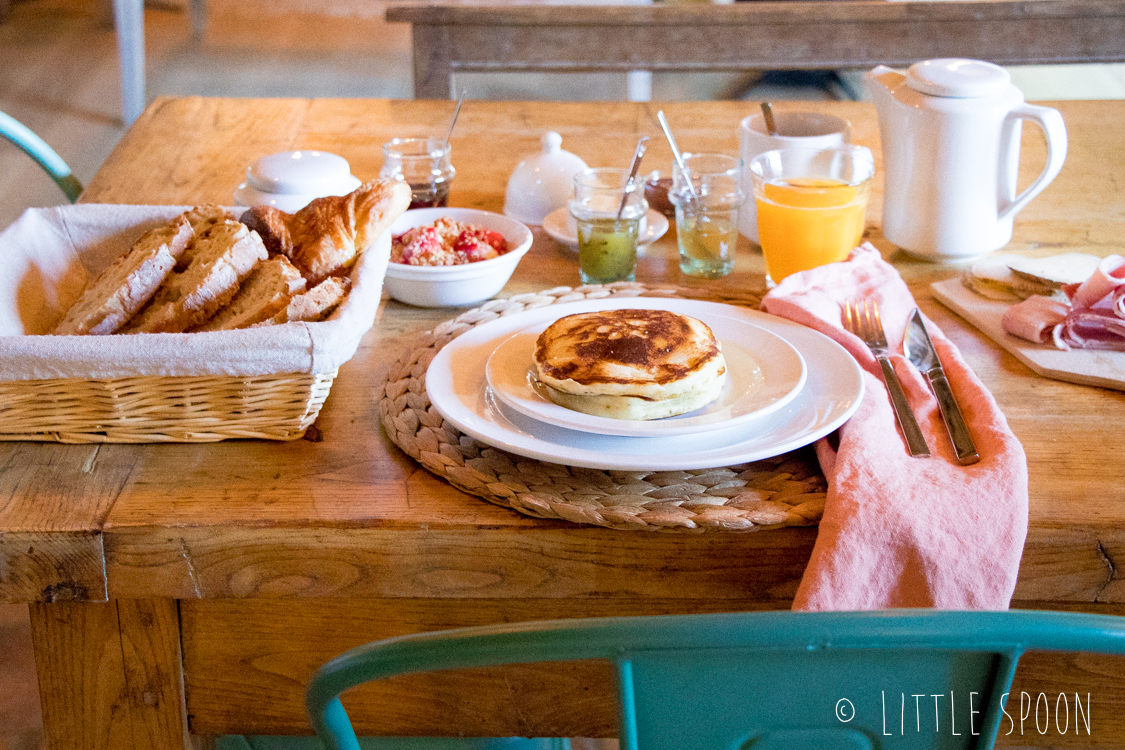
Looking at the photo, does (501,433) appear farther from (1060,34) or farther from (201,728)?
(1060,34)

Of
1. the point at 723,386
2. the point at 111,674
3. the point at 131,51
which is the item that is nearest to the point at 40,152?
the point at 111,674

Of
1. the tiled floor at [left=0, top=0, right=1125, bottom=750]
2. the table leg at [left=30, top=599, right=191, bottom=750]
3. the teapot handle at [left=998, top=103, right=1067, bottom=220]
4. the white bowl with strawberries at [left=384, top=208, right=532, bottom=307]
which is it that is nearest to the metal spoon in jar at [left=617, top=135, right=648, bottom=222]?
the white bowl with strawberries at [left=384, top=208, right=532, bottom=307]

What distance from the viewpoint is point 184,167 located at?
5.49 ft

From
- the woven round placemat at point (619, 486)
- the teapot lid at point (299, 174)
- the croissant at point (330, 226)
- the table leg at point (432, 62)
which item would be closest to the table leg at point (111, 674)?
the woven round placemat at point (619, 486)

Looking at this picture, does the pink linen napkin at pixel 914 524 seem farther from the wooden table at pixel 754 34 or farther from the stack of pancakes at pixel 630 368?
the wooden table at pixel 754 34

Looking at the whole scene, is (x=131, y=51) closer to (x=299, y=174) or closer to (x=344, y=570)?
(x=299, y=174)

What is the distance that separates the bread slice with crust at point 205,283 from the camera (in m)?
0.99

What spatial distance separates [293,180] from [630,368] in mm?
633

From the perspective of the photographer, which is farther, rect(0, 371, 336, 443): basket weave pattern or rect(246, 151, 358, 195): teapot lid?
rect(246, 151, 358, 195): teapot lid

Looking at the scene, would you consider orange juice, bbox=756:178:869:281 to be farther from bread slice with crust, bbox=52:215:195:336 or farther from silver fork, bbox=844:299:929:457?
bread slice with crust, bbox=52:215:195:336

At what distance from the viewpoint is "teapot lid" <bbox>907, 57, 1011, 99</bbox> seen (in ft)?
4.03

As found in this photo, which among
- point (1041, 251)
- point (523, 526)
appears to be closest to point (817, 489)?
point (523, 526)

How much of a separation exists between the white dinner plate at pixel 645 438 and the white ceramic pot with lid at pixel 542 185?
0.48 m

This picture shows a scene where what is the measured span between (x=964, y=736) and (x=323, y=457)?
570 mm
